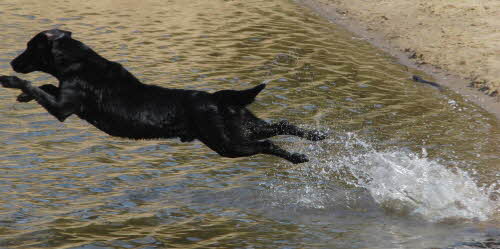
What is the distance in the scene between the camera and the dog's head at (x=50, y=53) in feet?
23.4

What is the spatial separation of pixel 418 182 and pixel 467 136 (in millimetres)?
2520

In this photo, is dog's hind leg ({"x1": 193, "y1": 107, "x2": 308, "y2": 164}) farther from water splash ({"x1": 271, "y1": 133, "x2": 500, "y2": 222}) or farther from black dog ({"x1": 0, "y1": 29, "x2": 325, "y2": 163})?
water splash ({"x1": 271, "y1": 133, "x2": 500, "y2": 222})

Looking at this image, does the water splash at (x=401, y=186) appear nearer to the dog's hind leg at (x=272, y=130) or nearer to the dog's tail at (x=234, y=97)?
the dog's hind leg at (x=272, y=130)

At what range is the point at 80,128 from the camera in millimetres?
10641

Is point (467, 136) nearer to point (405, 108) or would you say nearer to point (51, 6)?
point (405, 108)

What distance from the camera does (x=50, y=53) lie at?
23.6 ft

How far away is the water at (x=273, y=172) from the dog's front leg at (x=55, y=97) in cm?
119

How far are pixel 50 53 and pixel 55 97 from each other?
0.41 metres

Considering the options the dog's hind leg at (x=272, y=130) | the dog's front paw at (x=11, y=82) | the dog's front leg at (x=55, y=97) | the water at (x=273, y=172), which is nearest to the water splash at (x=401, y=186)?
the water at (x=273, y=172)

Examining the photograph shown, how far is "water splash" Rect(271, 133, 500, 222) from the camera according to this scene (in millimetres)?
8312

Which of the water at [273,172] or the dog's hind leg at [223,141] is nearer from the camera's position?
the dog's hind leg at [223,141]

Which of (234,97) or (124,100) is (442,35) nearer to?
(234,97)

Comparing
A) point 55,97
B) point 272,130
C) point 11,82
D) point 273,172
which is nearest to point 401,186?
point 273,172

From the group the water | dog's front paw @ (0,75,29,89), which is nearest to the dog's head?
dog's front paw @ (0,75,29,89)
